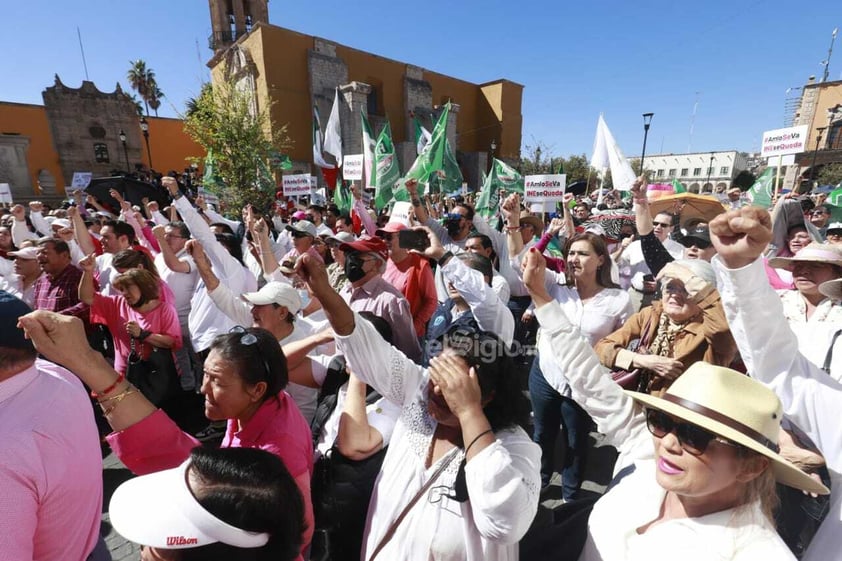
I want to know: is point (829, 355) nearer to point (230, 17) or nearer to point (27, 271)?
point (27, 271)

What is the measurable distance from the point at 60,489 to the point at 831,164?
4231cm

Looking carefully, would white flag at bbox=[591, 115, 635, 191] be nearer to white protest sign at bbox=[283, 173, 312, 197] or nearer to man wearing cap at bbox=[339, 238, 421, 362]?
man wearing cap at bbox=[339, 238, 421, 362]

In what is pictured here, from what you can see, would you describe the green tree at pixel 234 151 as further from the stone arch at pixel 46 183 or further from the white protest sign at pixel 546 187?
the stone arch at pixel 46 183

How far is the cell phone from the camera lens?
2.89m

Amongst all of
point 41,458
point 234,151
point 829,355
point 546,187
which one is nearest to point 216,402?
point 41,458

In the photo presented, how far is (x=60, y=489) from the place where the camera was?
1396mm

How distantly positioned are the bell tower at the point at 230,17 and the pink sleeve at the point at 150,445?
116ft

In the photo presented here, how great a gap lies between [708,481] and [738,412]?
0.22m

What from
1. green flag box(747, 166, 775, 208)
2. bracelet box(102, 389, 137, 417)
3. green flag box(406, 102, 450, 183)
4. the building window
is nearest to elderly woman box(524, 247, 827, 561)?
bracelet box(102, 389, 137, 417)

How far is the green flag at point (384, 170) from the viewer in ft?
30.7

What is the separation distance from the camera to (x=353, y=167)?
391 inches

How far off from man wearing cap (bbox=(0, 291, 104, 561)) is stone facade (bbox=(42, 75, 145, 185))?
3359 centimetres

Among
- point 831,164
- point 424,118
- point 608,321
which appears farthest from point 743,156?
point 608,321

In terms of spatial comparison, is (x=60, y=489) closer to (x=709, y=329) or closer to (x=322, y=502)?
(x=322, y=502)
